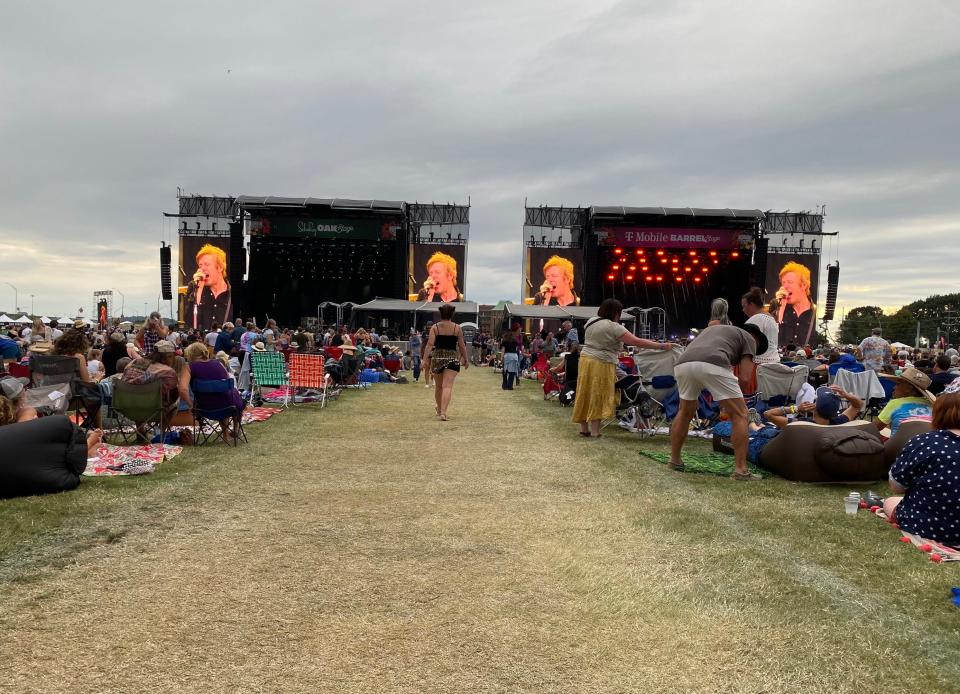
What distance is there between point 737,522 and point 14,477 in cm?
444

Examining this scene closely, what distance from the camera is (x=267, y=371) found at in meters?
11.7

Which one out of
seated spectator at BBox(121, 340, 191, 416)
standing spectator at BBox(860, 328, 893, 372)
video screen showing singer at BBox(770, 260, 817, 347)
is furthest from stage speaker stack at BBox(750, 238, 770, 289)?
seated spectator at BBox(121, 340, 191, 416)

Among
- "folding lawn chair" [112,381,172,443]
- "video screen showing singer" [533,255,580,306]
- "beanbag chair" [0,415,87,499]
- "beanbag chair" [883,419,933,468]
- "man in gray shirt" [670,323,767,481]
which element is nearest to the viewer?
"beanbag chair" [0,415,87,499]

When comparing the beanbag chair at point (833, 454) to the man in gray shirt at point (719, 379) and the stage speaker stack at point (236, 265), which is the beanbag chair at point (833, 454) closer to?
the man in gray shirt at point (719, 379)

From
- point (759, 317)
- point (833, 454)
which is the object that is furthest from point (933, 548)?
point (759, 317)

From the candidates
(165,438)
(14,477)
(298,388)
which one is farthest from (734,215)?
(14,477)

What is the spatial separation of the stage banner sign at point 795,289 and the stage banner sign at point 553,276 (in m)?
8.36

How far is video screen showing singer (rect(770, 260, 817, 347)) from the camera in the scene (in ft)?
109

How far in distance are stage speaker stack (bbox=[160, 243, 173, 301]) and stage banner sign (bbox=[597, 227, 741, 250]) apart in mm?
19682

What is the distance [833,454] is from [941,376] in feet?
14.2

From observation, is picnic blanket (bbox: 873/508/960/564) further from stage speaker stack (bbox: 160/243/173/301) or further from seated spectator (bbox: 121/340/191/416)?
stage speaker stack (bbox: 160/243/173/301)

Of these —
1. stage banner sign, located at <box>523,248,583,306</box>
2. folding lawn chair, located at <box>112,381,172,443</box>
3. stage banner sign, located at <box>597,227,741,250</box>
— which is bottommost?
folding lawn chair, located at <box>112,381,172,443</box>

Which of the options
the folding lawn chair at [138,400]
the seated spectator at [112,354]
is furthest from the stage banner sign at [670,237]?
the folding lawn chair at [138,400]

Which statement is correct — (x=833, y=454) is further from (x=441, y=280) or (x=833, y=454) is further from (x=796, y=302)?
(x=796, y=302)
